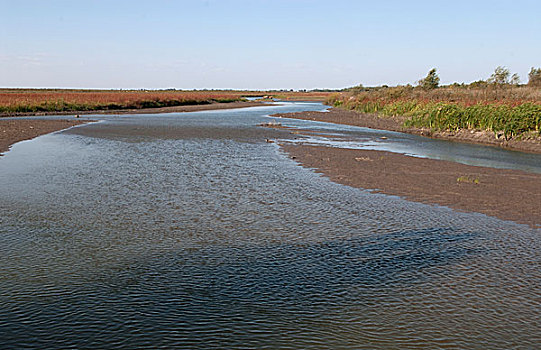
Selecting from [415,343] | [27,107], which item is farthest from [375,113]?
[415,343]

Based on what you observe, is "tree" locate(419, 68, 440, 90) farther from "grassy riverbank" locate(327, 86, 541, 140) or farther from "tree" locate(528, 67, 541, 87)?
"grassy riverbank" locate(327, 86, 541, 140)

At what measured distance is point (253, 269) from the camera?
6.77m

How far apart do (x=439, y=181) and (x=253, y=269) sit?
8.52 meters

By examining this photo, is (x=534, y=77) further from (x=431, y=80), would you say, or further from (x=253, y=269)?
(x=253, y=269)

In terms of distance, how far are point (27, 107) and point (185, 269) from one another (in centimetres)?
4500

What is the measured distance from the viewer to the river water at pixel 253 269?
5.07 metres

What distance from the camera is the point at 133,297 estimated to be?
579cm

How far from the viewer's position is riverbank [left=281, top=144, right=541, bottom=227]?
10797mm

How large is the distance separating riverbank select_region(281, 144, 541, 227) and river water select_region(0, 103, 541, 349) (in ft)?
2.90

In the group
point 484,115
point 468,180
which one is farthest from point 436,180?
point 484,115

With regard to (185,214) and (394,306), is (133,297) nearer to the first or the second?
(394,306)

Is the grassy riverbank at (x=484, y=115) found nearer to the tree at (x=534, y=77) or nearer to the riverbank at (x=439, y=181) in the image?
the riverbank at (x=439, y=181)

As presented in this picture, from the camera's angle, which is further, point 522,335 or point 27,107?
point 27,107

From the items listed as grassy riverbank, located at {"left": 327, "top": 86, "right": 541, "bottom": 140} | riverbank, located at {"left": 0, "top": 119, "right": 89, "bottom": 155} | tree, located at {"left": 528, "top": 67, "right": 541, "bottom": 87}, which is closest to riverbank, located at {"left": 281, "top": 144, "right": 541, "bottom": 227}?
grassy riverbank, located at {"left": 327, "top": 86, "right": 541, "bottom": 140}
